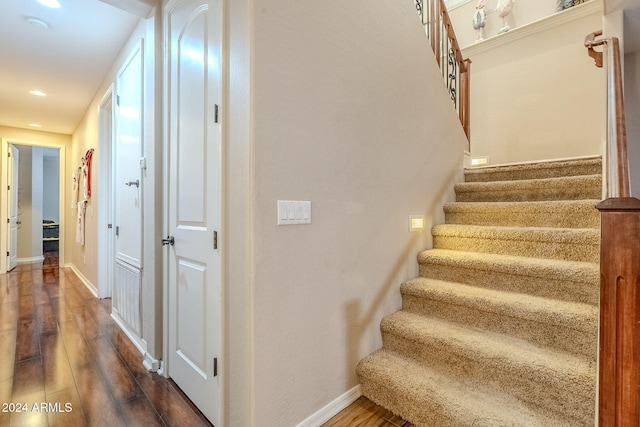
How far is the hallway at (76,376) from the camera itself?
156cm

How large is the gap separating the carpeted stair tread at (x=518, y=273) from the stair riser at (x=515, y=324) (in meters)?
0.25

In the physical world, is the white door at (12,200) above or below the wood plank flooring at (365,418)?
above

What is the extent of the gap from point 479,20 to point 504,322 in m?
4.16

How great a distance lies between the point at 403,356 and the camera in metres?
1.78

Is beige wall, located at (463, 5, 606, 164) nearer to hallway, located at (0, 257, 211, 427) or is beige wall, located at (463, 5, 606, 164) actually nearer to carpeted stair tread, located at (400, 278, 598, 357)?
carpeted stair tread, located at (400, 278, 598, 357)

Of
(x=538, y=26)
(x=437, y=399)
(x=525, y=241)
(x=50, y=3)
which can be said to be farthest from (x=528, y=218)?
(x=50, y=3)

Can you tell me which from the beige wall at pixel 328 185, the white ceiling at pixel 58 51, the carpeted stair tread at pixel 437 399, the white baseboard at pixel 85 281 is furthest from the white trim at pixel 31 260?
the carpeted stair tread at pixel 437 399

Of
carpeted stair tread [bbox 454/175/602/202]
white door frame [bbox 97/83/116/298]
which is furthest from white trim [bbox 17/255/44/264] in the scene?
carpeted stair tread [bbox 454/175/602/202]

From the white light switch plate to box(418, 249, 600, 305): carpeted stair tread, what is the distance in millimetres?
1211

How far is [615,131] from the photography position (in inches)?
49.9

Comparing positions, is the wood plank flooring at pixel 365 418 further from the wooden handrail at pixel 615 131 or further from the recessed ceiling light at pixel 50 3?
the recessed ceiling light at pixel 50 3

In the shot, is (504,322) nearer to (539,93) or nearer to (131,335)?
(131,335)

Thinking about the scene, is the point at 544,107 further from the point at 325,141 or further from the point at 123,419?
the point at 123,419

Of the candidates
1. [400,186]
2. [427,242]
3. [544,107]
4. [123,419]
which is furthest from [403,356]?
[544,107]
